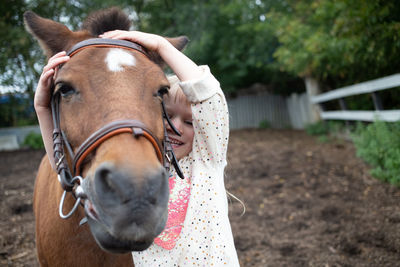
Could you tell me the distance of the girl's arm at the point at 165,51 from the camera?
1.70m

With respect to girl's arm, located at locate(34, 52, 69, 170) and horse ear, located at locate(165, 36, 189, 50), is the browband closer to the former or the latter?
girl's arm, located at locate(34, 52, 69, 170)

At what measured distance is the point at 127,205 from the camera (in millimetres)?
1088

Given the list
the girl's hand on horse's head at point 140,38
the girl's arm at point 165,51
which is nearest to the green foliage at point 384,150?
the girl's arm at point 165,51

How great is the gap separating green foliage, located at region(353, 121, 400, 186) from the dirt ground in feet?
0.67

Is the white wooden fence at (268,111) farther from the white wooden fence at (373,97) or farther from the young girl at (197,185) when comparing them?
the young girl at (197,185)

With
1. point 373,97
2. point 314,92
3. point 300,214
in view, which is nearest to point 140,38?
point 300,214

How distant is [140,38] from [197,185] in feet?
2.96

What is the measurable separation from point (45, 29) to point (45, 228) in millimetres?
1211

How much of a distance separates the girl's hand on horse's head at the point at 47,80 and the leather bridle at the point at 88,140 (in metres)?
0.06

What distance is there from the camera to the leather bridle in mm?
1229

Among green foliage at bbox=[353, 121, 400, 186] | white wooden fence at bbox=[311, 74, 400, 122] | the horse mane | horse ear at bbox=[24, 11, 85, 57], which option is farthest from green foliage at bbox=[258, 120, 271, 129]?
horse ear at bbox=[24, 11, 85, 57]

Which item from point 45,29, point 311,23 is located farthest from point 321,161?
point 45,29

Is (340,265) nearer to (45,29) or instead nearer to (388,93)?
(45,29)

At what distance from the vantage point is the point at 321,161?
22.7 ft
